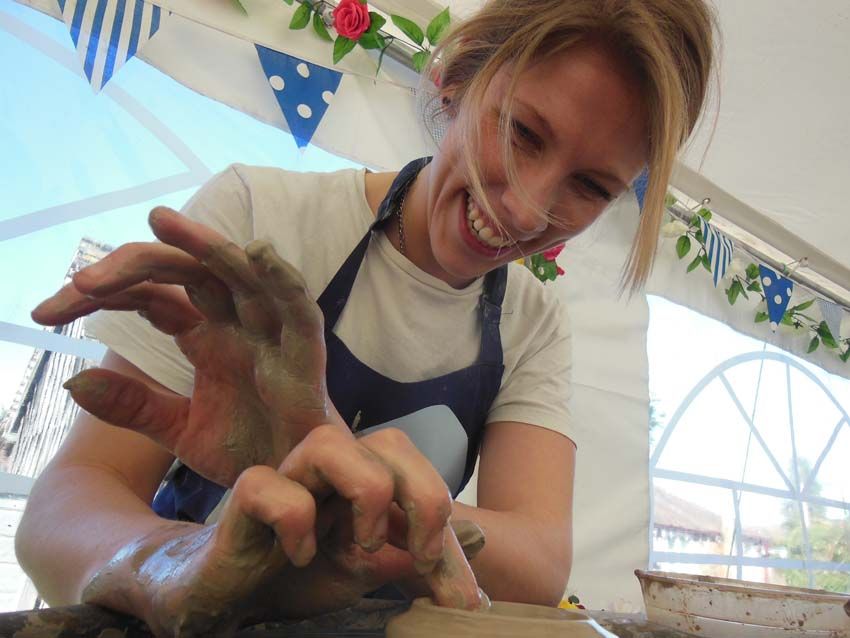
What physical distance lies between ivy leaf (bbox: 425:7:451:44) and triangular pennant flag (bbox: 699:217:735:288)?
1.29 meters

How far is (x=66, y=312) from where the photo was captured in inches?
15.0

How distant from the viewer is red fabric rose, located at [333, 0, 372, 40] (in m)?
1.54

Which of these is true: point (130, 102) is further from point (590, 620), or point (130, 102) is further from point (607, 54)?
point (590, 620)

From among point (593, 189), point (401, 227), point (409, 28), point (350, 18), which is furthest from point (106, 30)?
point (593, 189)

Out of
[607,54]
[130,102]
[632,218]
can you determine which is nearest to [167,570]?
[607,54]

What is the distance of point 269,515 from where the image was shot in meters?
0.33

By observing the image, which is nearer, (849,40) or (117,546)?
(117,546)

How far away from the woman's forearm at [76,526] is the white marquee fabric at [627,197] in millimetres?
1045

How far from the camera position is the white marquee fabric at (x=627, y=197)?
60.3 inches

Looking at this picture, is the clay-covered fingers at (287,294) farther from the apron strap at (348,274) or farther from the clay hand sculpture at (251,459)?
the apron strap at (348,274)

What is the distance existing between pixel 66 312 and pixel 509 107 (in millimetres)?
589

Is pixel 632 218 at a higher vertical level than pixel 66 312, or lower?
higher

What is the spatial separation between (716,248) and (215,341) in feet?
7.82

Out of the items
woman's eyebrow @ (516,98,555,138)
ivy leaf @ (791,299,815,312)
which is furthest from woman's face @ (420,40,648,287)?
ivy leaf @ (791,299,815,312)
